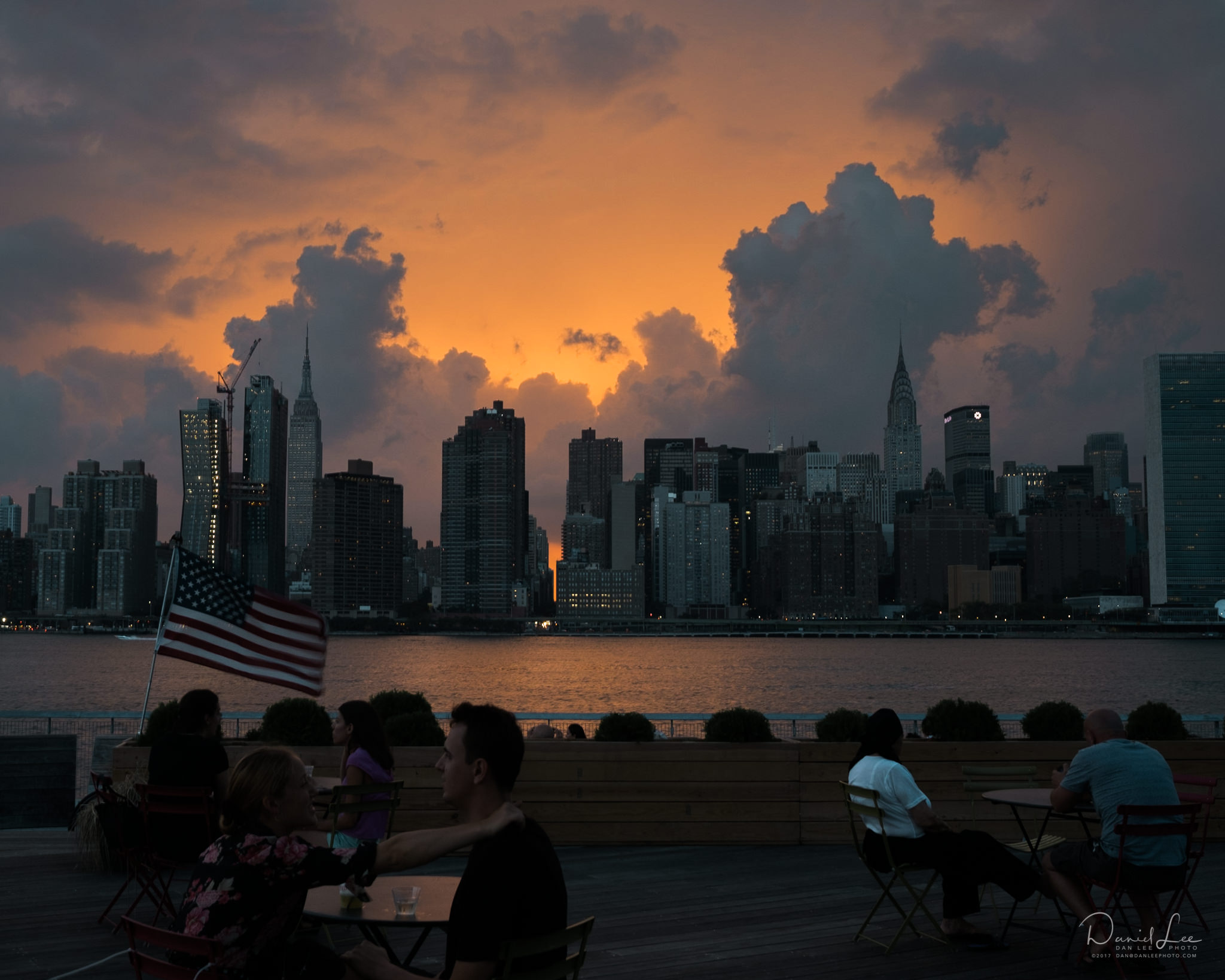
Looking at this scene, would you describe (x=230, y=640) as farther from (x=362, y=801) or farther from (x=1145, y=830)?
(x=1145, y=830)

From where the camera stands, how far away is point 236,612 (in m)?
8.85

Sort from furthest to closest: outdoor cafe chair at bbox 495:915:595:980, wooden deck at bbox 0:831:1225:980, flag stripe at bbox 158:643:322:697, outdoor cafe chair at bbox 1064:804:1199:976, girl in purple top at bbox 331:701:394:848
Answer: flag stripe at bbox 158:643:322:697 → girl in purple top at bbox 331:701:394:848 → wooden deck at bbox 0:831:1225:980 → outdoor cafe chair at bbox 1064:804:1199:976 → outdoor cafe chair at bbox 495:915:595:980

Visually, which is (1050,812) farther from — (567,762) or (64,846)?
(64,846)

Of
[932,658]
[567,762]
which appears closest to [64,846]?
[567,762]

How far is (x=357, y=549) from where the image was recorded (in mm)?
181000

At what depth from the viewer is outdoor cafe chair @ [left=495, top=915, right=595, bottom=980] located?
2887 mm

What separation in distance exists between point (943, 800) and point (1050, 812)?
2606 mm

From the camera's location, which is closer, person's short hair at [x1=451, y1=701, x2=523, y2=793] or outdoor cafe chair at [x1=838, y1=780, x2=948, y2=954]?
person's short hair at [x1=451, y1=701, x2=523, y2=793]

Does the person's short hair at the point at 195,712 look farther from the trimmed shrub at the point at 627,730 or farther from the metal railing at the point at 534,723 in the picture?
the trimmed shrub at the point at 627,730

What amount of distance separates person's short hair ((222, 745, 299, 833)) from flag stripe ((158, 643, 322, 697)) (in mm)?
4940

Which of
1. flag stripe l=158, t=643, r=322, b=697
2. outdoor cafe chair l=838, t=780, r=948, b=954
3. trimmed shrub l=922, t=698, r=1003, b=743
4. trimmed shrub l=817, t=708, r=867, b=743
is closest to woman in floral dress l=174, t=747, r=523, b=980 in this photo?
outdoor cafe chair l=838, t=780, r=948, b=954

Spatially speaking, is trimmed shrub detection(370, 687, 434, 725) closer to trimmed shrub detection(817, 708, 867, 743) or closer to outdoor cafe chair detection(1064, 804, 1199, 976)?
trimmed shrub detection(817, 708, 867, 743)

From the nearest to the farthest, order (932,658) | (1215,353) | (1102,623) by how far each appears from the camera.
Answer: (932,658)
(1102,623)
(1215,353)

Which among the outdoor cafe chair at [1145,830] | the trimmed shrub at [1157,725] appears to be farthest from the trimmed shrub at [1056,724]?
the outdoor cafe chair at [1145,830]
